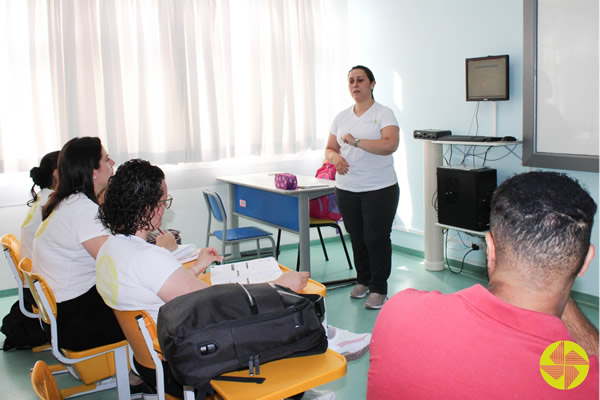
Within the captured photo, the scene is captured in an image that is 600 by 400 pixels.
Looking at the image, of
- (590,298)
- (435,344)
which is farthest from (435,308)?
(590,298)

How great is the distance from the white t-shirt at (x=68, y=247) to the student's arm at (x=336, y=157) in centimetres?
180

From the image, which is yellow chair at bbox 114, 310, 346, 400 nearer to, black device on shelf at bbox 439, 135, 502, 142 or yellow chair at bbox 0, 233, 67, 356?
yellow chair at bbox 0, 233, 67, 356

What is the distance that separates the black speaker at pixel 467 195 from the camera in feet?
13.8

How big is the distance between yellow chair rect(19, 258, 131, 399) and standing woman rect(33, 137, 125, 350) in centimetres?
3

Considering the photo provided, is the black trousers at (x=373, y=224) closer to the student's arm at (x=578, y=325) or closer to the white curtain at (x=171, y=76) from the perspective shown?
the white curtain at (x=171, y=76)

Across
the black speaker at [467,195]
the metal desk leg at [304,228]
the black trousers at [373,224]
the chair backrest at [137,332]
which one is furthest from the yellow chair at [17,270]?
the black speaker at [467,195]

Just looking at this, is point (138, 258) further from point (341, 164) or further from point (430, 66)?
point (430, 66)

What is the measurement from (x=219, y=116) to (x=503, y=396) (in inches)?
182

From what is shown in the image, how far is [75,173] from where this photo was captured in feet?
8.63

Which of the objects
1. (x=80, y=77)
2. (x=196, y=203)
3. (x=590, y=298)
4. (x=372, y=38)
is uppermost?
(x=372, y=38)

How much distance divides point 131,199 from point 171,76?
3313mm

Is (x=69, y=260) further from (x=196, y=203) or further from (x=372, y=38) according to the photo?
(x=372, y=38)

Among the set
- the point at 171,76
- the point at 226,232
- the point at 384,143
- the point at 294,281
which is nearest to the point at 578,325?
the point at 294,281

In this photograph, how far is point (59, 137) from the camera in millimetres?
4652
